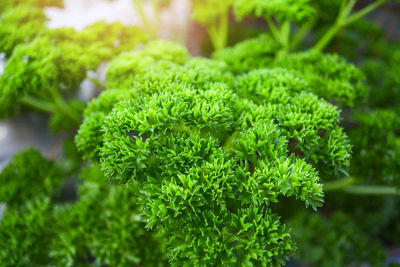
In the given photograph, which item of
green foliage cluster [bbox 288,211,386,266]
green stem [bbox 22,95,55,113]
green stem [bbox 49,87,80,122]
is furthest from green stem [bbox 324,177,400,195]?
green stem [bbox 22,95,55,113]

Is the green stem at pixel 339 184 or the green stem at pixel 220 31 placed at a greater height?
the green stem at pixel 220 31

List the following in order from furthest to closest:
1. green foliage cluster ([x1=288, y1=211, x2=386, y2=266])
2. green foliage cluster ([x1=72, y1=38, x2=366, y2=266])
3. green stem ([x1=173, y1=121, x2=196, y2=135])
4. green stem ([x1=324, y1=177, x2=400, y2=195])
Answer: green foliage cluster ([x1=288, y1=211, x2=386, y2=266]), green stem ([x1=324, y1=177, x2=400, y2=195]), green stem ([x1=173, y1=121, x2=196, y2=135]), green foliage cluster ([x1=72, y1=38, x2=366, y2=266])

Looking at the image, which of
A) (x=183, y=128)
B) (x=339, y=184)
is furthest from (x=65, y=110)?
(x=339, y=184)

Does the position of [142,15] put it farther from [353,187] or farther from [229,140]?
[353,187]

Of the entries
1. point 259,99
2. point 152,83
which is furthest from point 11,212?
point 259,99

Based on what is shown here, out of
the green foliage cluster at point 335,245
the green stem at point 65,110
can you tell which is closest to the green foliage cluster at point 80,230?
the green stem at point 65,110

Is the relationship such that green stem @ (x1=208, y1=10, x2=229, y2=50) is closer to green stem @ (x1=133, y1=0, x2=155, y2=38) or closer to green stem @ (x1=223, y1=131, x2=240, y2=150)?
green stem @ (x1=133, y1=0, x2=155, y2=38)

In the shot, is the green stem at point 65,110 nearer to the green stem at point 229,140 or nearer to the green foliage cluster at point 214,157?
the green foliage cluster at point 214,157

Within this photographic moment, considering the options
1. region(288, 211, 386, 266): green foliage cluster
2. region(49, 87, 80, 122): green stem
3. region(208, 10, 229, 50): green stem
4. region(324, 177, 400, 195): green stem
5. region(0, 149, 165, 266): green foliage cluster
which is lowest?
region(288, 211, 386, 266): green foliage cluster
